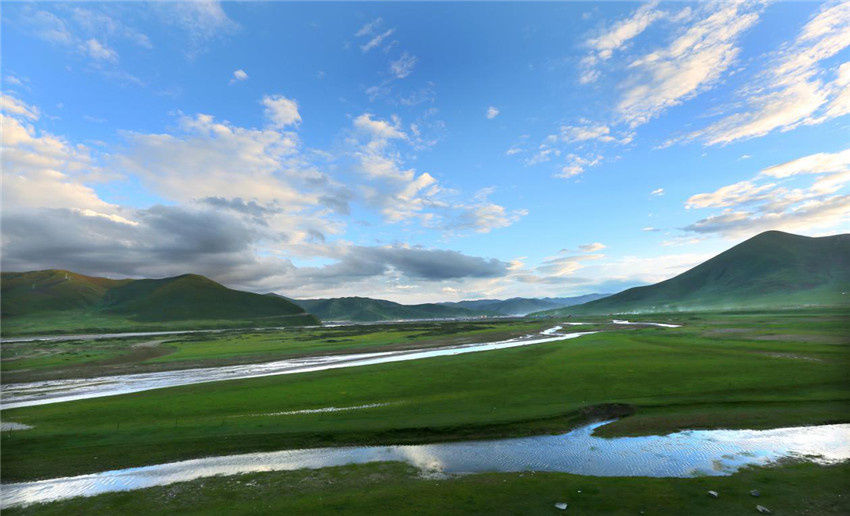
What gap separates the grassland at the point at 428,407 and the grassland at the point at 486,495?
6342 millimetres

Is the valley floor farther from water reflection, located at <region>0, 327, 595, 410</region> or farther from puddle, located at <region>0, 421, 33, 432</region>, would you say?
water reflection, located at <region>0, 327, 595, 410</region>

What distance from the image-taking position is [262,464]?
2331 cm

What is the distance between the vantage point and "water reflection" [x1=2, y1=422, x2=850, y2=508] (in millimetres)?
20297

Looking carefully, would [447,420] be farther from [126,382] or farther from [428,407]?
[126,382]

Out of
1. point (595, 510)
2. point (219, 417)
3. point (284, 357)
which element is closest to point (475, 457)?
point (595, 510)

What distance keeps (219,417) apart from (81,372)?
2479 inches

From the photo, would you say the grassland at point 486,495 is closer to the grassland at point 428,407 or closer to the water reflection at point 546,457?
the water reflection at point 546,457

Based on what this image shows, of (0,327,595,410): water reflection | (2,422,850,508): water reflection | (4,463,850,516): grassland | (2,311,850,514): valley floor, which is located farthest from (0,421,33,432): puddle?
(4,463,850,516): grassland

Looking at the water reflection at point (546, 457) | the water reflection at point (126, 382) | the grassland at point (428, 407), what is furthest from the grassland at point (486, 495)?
the water reflection at point (126, 382)

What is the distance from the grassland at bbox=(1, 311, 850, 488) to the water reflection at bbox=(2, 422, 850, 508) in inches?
60.9

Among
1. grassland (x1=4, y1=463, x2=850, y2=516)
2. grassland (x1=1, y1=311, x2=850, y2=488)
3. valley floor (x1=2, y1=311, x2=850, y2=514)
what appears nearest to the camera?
grassland (x1=4, y1=463, x2=850, y2=516)

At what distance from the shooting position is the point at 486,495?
17.4 m

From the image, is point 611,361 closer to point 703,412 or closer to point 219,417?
point 703,412

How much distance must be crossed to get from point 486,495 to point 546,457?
706cm
